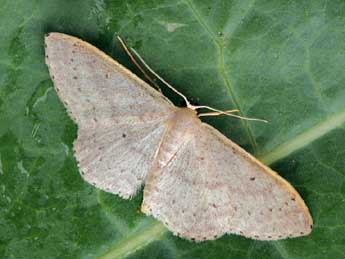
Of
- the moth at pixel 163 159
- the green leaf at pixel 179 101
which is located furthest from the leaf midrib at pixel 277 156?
the moth at pixel 163 159

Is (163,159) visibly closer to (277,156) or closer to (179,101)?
(179,101)

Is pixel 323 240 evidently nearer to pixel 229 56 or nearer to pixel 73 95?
pixel 229 56

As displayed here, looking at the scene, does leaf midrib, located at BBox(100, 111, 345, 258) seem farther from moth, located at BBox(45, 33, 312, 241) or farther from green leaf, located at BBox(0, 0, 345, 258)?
moth, located at BBox(45, 33, 312, 241)

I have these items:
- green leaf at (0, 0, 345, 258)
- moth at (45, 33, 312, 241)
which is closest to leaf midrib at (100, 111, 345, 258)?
green leaf at (0, 0, 345, 258)

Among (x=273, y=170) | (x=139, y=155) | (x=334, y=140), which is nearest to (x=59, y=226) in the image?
(x=139, y=155)

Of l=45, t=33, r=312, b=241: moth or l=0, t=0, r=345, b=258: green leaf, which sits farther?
l=0, t=0, r=345, b=258: green leaf

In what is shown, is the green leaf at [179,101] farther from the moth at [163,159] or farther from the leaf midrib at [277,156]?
the moth at [163,159]
